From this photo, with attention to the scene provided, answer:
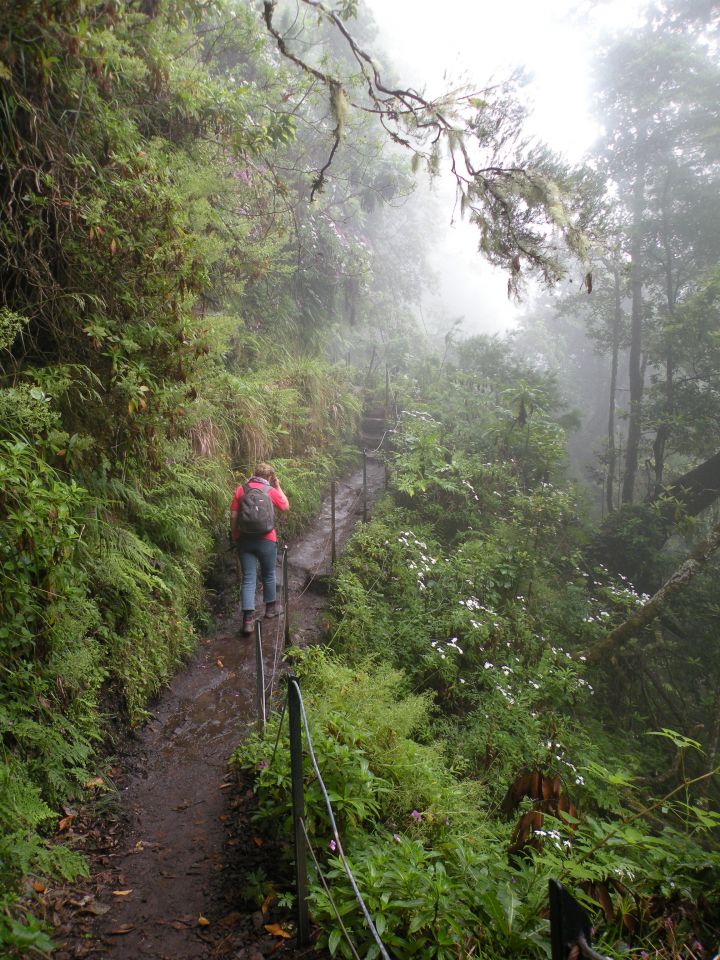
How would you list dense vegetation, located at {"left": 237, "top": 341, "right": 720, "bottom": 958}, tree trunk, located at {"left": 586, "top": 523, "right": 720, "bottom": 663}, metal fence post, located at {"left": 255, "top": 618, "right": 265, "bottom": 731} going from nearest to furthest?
dense vegetation, located at {"left": 237, "top": 341, "right": 720, "bottom": 958}, metal fence post, located at {"left": 255, "top": 618, "right": 265, "bottom": 731}, tree trunk, located at {"left": 586, "top": 523, "right": 720, "bottom": 663}

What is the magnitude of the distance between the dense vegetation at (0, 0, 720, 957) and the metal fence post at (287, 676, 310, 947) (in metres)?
0.14

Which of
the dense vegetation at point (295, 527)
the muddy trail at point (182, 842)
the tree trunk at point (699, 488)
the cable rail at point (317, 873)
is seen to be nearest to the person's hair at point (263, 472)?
the dense vegetation at point (295, 527)

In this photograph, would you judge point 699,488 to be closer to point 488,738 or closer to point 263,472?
point 488,738

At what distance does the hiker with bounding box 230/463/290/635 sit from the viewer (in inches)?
236

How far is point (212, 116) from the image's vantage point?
6230 mm

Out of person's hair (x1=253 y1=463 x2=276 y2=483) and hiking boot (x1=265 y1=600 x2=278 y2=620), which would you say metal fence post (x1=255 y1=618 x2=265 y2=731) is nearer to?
hiking boot (x1=265 y1=600 x2=278 y2=620)

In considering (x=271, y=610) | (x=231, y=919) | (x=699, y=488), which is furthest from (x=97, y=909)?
(x=699, y=488)

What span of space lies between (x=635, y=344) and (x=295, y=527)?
1422 cm

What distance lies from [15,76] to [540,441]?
1271cm

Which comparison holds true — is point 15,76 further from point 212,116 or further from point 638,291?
point 638,291

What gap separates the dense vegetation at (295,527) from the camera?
2.91 m

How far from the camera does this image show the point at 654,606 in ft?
27.5

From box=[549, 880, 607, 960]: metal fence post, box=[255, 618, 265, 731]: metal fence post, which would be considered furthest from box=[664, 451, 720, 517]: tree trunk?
box=[549, 880, 607, 960]: metal fence post

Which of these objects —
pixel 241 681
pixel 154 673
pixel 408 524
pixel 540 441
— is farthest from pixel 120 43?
pixel 540 441
